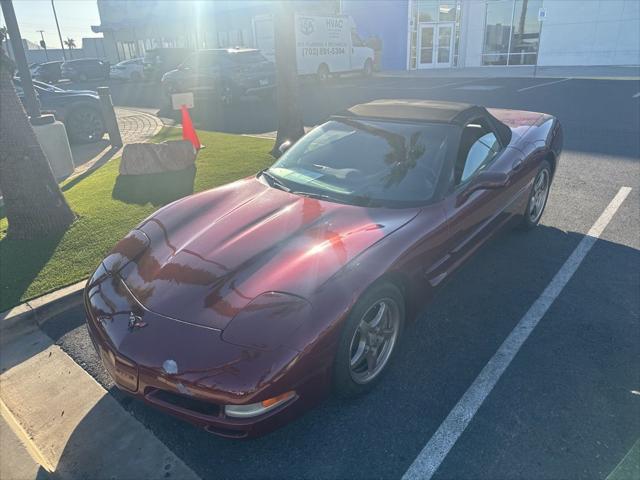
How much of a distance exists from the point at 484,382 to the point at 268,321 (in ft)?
4.83

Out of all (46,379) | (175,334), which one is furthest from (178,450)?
(46,379)

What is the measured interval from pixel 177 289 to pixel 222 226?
633 mm

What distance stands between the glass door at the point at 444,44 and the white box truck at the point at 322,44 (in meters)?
5.45

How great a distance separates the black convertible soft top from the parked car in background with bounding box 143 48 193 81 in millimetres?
25285

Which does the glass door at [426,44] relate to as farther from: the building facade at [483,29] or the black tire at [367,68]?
the black tire at [367,68]

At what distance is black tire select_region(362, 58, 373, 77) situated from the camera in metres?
22.3

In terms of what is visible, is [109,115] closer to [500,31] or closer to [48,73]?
[500,31]

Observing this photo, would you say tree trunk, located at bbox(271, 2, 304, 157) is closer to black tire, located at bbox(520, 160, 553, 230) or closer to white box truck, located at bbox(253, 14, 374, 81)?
black tire, located at bbox(520, 160, 553, 230)

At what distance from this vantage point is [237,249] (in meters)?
2.74

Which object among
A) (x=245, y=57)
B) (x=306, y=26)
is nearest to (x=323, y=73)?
(x=306, y=26)

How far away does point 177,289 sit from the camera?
2.51 m

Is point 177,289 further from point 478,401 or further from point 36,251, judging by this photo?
point 36,251

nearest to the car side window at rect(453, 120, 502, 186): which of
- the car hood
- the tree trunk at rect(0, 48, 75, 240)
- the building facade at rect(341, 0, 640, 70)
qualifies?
the car hood

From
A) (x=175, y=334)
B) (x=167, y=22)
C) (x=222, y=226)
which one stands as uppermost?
(x=167, y=22)
